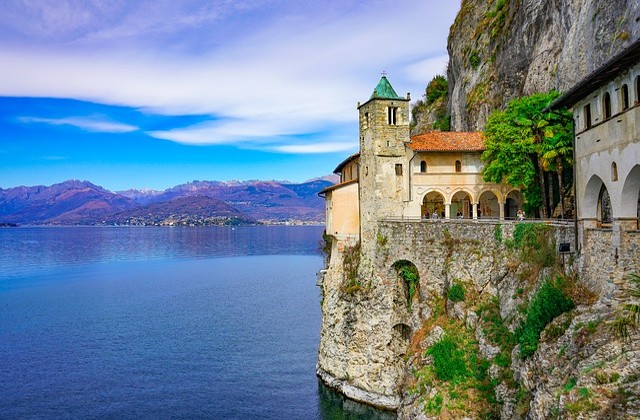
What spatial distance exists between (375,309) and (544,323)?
1657cm

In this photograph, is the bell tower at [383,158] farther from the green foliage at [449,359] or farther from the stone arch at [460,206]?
the green foliage at [449,359]

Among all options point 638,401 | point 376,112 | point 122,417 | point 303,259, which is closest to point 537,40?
point 376,112

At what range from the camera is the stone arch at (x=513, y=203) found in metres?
45.3

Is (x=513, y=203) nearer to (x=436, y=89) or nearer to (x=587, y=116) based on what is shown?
(x=587, y=116)

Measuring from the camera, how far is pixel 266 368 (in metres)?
48.6

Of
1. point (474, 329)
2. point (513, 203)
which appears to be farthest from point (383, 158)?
point (474, 329)

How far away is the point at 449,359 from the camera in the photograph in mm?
32594

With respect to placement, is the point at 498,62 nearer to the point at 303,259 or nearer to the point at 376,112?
the point at 376,112

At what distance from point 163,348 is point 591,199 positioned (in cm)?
4464

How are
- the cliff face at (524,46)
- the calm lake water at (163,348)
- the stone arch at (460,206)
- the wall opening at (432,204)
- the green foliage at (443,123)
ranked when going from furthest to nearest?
the green foliage at (443,123) < the stone arch at (460,206) < the wall opening at (432,204) < the calm lake water at (163,348) < the cliff face at (524,46)

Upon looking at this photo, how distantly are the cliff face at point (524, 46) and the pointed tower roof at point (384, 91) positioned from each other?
12626 millimetres

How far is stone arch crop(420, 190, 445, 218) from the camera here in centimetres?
4665

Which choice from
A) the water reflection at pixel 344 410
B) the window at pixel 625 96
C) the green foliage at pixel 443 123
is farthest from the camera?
the green foliage at pixel 443 123

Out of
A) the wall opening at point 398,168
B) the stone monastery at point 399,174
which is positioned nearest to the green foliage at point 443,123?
the stone monastery at point 399,174
